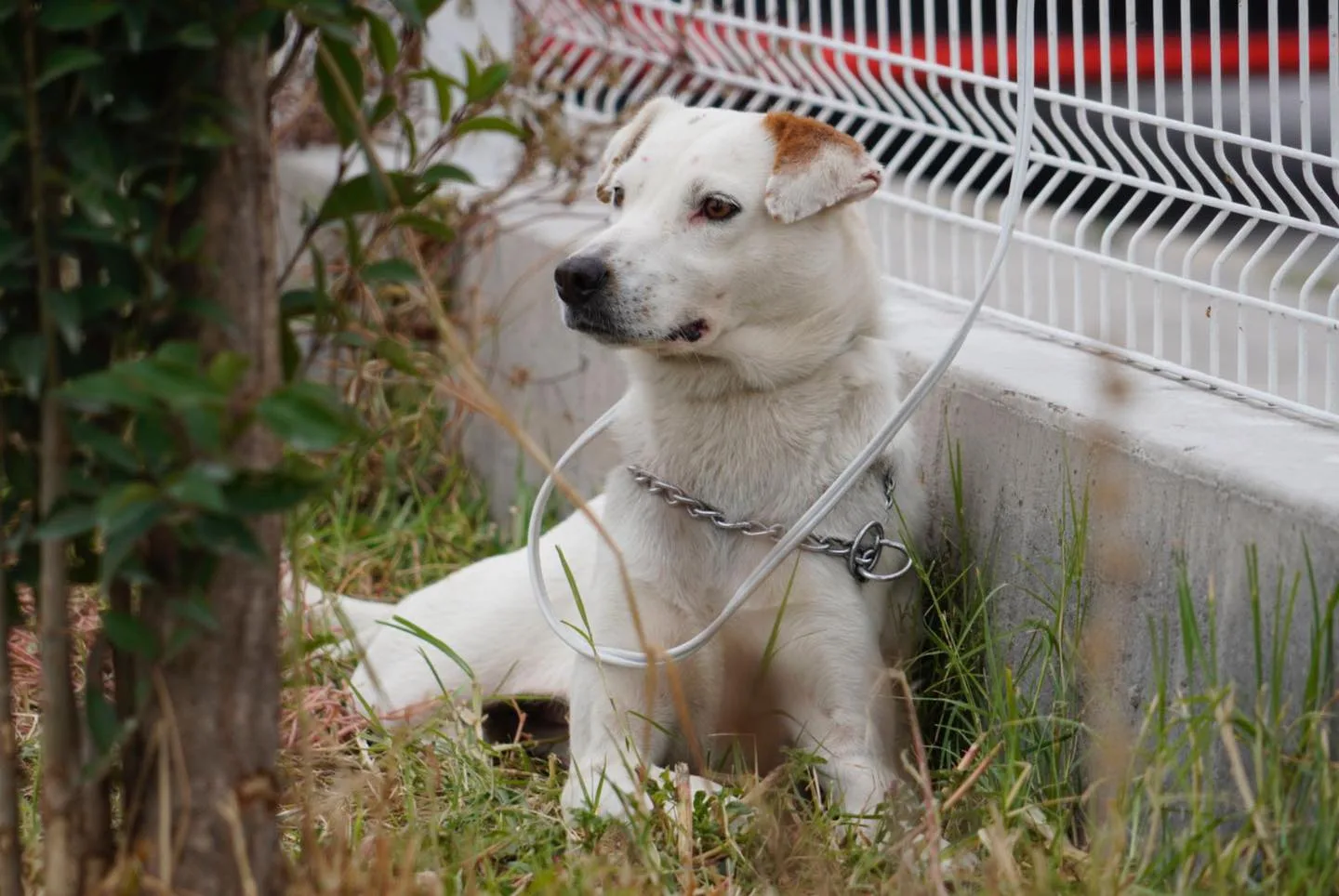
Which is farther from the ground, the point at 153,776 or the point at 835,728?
the point at 153,776

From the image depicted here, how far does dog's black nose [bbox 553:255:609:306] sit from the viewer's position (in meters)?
2.67

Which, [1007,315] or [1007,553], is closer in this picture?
[1007,553]

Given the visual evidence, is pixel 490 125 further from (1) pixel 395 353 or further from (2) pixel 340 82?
(1) pixel 395 353

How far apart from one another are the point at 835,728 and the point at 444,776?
0.74 m

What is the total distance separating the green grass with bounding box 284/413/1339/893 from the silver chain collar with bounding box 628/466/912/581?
116 mm

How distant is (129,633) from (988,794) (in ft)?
4.57

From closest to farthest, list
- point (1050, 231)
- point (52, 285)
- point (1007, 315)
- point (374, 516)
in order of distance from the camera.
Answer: point (52, 285), point (1050, 231), point (1007, 315), point (374, 516)

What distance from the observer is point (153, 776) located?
6.12 ft

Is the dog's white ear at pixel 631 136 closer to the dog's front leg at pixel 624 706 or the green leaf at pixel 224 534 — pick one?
the dog's front leg at pixel 624 706

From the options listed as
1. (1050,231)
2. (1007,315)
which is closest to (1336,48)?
(1050,231)

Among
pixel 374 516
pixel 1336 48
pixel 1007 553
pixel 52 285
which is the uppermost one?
pixel 1336 48

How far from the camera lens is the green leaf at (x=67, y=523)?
1.63 metres

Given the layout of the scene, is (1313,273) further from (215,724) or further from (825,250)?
(215,724)

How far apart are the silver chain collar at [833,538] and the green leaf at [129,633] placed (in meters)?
1.22
